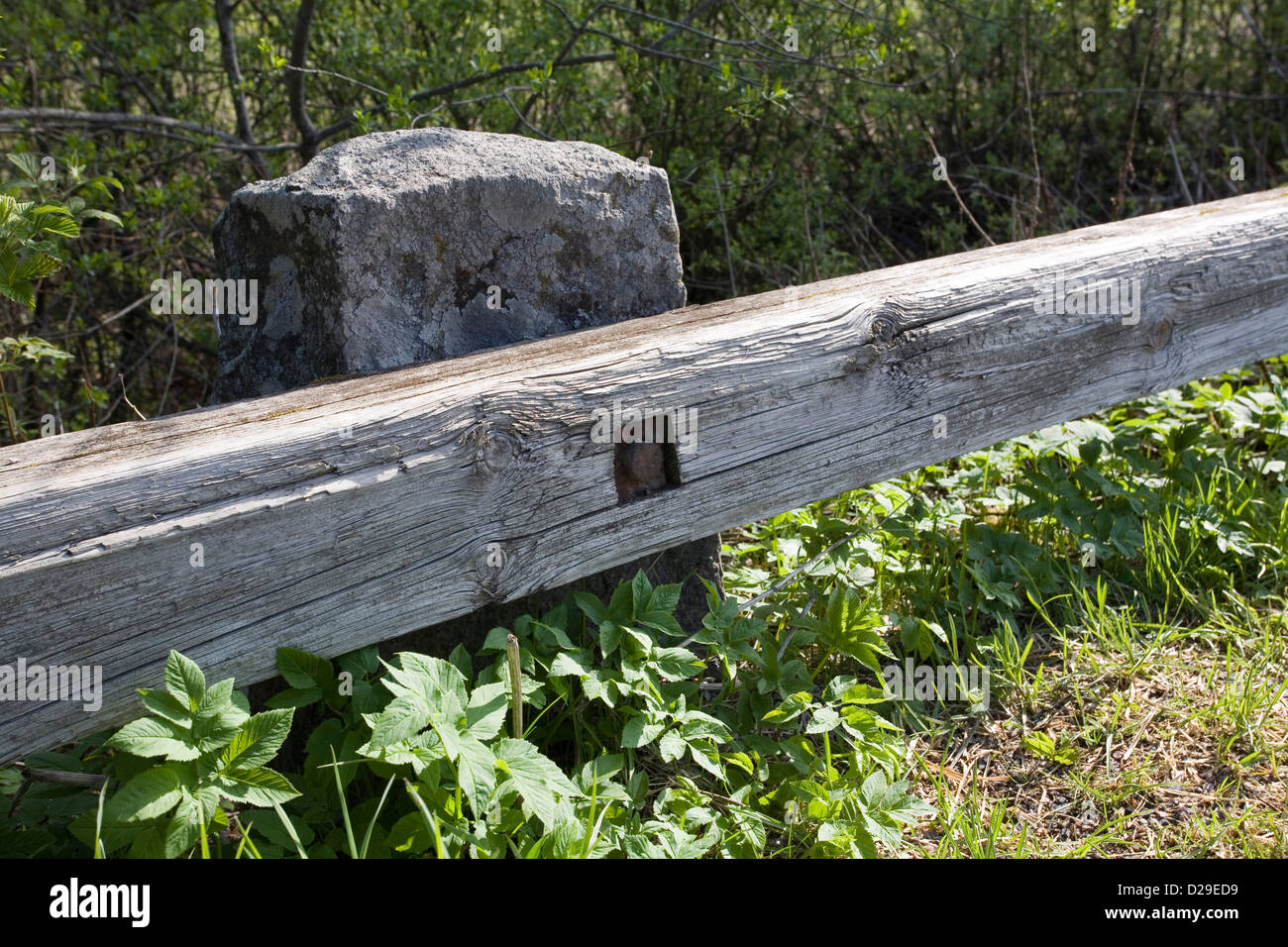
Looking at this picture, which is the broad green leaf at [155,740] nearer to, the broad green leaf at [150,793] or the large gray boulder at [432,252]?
the broad green leaf at [150,793]

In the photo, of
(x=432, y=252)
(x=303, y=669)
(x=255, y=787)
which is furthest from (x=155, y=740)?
(x=432, y=252)

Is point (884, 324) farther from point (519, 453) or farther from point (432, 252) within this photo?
point (432, 252)

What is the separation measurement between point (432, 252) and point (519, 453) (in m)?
0.80

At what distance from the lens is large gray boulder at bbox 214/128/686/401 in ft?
8.09

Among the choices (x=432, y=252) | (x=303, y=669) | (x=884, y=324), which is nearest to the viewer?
(x=303, y=669)

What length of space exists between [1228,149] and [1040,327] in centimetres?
Answer: 381

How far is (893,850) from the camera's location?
2107 millimetres

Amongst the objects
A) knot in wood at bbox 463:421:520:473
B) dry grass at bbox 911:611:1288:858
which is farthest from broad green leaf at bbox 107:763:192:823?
dry grass at bbox 911:611:1288:858

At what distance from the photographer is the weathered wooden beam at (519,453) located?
166 cm

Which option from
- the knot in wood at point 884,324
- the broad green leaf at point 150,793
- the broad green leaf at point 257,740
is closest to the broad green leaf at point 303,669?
the broad green leaf at point 257,740

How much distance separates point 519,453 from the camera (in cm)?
200

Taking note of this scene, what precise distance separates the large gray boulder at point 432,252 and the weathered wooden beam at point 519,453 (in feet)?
0.70

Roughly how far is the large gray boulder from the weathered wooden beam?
21 centimetres

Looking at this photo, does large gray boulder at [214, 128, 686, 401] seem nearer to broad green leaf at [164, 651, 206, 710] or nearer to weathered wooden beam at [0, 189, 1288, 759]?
weathered wooden beam at [0, 189, 1288, 759]
